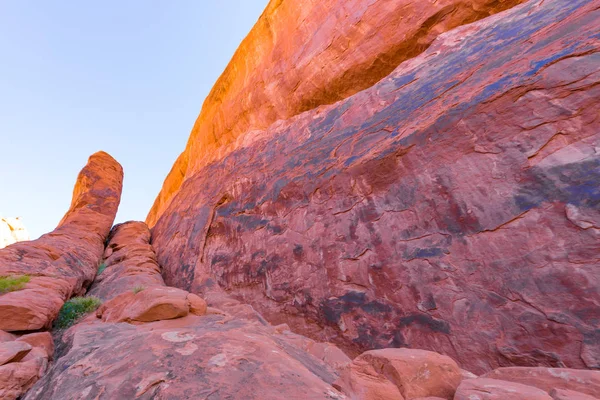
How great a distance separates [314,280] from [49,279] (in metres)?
7.98

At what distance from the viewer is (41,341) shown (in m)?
5.77

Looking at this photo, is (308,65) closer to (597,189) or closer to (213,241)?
(213,241)

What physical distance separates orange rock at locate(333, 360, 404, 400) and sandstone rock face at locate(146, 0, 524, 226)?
947cm

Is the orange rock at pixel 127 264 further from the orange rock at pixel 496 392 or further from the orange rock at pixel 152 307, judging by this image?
the orange rock at pixel 496 392

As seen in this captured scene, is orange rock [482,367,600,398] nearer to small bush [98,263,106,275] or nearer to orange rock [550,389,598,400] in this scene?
orange rock [550,389,598,400]

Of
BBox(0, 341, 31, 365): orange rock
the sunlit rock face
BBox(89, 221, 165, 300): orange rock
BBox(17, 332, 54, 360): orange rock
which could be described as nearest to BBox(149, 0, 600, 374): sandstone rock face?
BBox(89, 221, 165, 300): orange rock

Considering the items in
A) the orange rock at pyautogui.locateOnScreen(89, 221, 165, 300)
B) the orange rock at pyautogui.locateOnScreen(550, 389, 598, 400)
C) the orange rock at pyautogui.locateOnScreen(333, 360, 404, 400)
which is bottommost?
the orange rock at pyautogui.locateOnScreen(333, 360, 404, 400)

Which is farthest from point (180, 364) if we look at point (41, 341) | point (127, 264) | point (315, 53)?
point (315, 53)

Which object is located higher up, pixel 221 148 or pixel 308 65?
pixel 308 65

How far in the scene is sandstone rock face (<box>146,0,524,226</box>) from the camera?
935 centimetres

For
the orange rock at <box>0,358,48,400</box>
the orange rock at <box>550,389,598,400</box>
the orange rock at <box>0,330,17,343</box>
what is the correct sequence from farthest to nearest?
the orange rock at <box>0,330,17,343</box>, the orange rock at <box>0,358,48,400</box>, the orange rock at <box>550,389,598,400</box>

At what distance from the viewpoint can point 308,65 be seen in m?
11.9

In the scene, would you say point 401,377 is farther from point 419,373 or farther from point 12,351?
point 12,351

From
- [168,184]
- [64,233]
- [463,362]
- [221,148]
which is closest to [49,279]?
[64,233]
